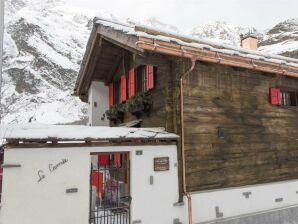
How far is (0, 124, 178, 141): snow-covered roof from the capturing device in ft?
20.3

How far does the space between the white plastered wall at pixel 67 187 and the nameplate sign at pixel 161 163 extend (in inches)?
3.9

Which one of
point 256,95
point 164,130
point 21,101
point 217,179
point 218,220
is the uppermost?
point 21,101

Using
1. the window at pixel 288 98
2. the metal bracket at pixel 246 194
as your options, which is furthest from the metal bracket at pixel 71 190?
the window at pixel 288 98

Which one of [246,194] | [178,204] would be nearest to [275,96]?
[246,194]

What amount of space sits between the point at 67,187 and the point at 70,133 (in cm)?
122

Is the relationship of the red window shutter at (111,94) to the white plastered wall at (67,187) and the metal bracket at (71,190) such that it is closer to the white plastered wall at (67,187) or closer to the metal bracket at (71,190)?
the white plastered wall at (67,187)

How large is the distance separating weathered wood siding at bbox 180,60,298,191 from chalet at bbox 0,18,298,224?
0.03 metres

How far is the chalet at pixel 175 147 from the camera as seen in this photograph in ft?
20.8

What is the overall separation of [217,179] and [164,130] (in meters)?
2.17

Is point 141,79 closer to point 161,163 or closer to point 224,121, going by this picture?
point 224,121

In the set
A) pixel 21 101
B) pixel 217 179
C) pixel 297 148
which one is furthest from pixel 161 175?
pixel 21 101

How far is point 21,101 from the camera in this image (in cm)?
8125

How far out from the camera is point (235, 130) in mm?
9195

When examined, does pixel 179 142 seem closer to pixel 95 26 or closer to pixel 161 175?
pixel 161 175
